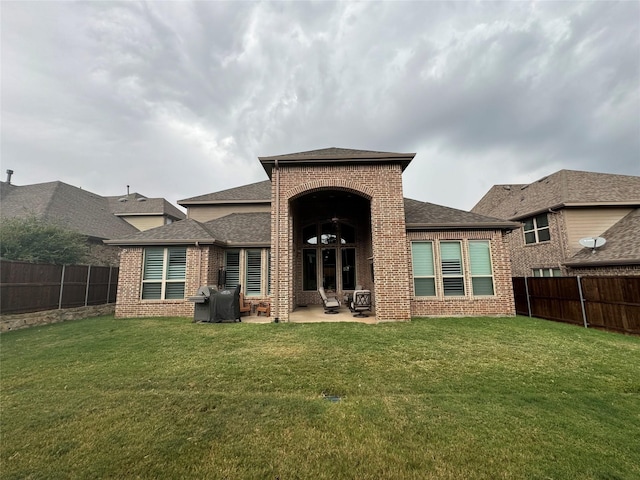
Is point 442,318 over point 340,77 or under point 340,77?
under

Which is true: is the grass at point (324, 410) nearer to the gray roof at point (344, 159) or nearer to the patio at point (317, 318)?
the patio at point (317, 318)

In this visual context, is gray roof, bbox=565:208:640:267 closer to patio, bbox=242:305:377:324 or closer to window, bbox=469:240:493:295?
window, bbox=469:240:493:295

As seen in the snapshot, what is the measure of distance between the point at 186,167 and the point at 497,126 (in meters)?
19.5

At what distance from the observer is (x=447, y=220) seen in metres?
9.36

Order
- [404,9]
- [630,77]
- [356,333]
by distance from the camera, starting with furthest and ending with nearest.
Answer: [630,77] → [404,9] → [356,333]

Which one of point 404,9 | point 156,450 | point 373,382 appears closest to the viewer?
point 156,450

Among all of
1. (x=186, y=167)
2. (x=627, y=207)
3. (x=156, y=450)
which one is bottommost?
(x=156, y=450)

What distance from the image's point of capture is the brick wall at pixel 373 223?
8211mm

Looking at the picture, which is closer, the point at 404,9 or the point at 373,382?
the point at 373,382

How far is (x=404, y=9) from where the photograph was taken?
9766mm

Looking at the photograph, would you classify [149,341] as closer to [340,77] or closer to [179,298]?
[179,298]

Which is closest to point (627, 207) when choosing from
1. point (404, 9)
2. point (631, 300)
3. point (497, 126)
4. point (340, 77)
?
point (497, 126)

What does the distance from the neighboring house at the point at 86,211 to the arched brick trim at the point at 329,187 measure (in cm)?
1416

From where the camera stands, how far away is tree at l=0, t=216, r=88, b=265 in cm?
1103
